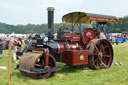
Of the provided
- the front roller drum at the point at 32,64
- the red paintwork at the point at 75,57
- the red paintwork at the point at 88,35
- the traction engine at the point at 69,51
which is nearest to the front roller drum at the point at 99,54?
the traction engine at the point at 69,51

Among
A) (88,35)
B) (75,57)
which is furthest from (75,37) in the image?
(75,57)

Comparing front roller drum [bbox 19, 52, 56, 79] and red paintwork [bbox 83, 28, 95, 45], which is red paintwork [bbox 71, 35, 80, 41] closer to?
red paintwork [bbox 83, 28, 95, 45]

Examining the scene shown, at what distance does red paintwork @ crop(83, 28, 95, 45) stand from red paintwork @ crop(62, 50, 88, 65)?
777mm

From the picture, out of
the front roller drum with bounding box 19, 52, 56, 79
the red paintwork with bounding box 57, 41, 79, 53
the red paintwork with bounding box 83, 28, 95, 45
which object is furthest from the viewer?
the red paintwork with bounding box 83, 28, 95, 45

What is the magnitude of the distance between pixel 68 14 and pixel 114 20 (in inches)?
68.2

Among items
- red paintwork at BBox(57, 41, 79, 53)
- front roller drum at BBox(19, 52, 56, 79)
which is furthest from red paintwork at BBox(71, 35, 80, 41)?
front roller drum at BBox(19, 52, 56, 79)

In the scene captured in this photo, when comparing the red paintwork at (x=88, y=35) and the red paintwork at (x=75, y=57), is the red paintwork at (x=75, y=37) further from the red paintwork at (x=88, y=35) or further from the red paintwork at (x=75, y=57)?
the red paintwork at (x=75, y=57)

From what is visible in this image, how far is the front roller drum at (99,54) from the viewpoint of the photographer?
5.70 m

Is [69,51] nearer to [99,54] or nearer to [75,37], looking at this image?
[75,37]

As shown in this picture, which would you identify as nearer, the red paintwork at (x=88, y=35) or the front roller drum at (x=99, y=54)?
the front roller drum at (x=99, y=54)

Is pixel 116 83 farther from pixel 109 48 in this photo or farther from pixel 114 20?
pixel 114 20

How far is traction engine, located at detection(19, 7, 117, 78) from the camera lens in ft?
15.0

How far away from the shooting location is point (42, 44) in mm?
4996

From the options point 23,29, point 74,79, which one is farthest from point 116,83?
point 23,29
